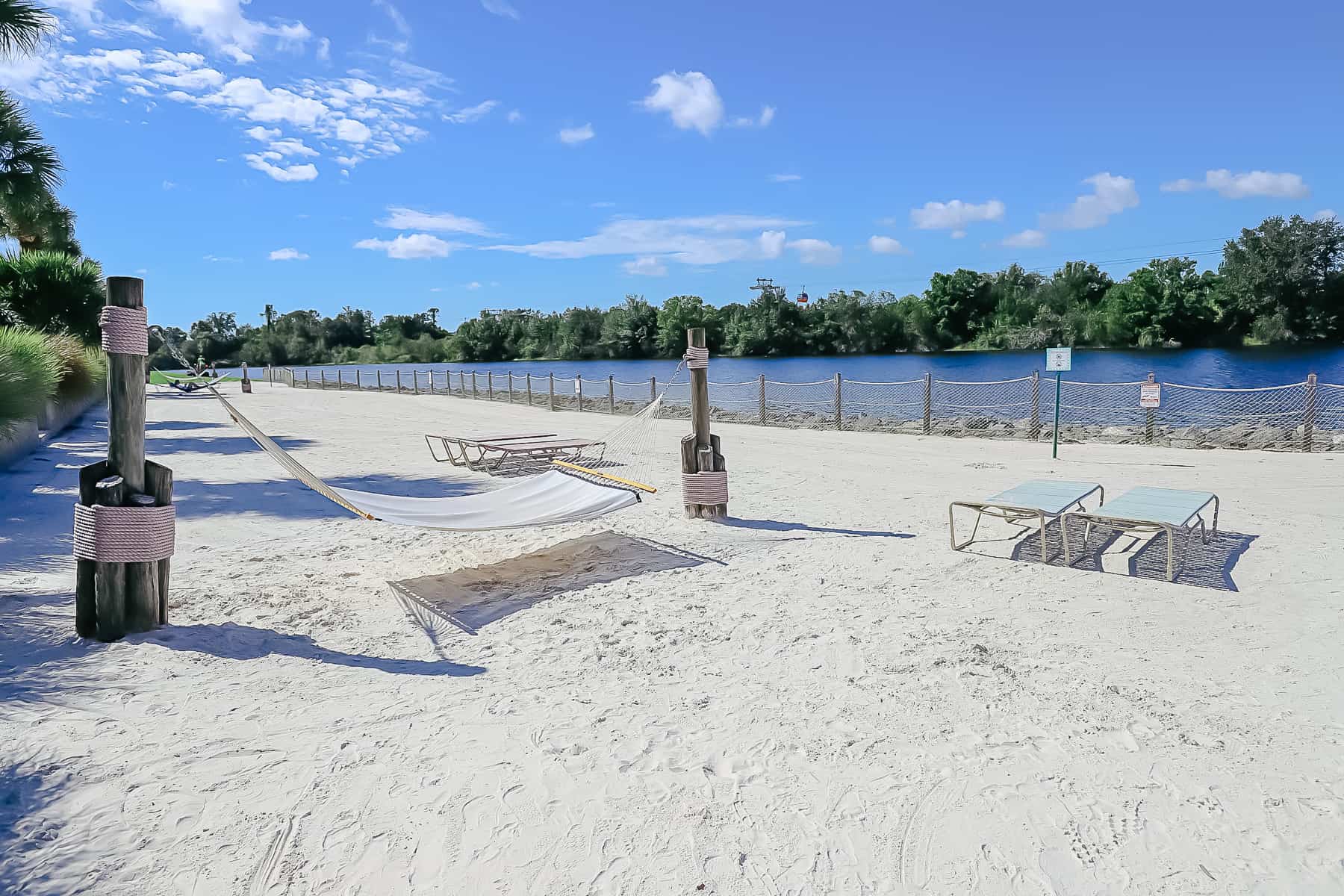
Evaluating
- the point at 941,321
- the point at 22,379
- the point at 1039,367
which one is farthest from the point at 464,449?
the point at 941,321

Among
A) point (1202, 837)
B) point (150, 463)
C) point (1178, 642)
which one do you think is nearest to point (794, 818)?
point (1202, 837)

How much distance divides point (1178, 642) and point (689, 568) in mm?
2537

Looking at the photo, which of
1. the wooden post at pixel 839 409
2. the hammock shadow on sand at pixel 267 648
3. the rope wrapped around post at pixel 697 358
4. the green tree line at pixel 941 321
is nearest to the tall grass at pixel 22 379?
the hammock shadow on sand at pixel 267 648

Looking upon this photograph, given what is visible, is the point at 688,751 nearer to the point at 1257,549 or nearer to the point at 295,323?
the point at 1257,549

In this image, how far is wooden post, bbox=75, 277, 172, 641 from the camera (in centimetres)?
369

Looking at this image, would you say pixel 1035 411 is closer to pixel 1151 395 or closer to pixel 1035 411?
pixel 1035 411

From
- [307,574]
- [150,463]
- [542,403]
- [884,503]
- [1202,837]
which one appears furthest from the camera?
[542,403]

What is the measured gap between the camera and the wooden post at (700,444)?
20.6 feet

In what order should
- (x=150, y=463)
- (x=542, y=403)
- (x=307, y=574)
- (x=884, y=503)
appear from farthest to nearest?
1. (x=542, y=403)
2. (x=884, y=503)
3. (x=307, y=574)
4. (x=150, y=463)

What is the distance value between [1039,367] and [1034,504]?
146 feet

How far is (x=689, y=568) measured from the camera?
500cm

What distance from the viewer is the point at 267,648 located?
3.74 m

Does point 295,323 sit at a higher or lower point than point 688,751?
higher

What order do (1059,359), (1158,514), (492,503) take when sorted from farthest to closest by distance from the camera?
(1059,359) < (492,503) < (1158,514)
